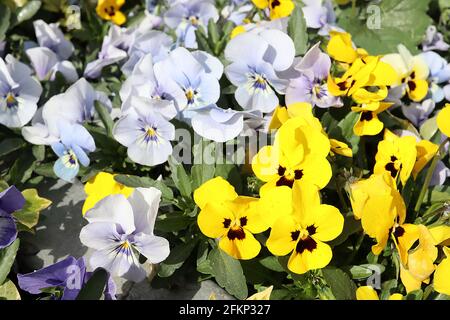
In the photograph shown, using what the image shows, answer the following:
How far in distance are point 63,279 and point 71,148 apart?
377mm

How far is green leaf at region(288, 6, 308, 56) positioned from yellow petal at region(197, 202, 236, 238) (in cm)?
61

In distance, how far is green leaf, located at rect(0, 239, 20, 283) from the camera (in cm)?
154

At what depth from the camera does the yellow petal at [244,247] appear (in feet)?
4.74

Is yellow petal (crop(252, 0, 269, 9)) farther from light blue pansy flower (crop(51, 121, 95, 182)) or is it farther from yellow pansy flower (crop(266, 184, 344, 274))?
yellow pansy flower (crop(266, 184, 344, 274))

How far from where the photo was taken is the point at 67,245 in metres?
1.77

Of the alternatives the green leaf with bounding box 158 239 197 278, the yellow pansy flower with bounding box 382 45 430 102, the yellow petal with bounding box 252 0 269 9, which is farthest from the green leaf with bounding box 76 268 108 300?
the yellow pansy flower with bounding box 382 45 430 102

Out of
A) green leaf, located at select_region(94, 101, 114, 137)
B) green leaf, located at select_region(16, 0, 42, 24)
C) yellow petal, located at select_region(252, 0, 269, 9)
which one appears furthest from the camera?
green leaf, located at select_region(16, 0, 42, 24)

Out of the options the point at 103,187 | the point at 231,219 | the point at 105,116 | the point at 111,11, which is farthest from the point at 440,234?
the point at 111,11

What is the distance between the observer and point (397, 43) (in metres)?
2.25

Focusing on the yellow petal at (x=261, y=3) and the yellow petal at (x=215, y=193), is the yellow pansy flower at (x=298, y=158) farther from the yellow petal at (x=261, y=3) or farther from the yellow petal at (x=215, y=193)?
the yellow petal at (x=261, y=3)

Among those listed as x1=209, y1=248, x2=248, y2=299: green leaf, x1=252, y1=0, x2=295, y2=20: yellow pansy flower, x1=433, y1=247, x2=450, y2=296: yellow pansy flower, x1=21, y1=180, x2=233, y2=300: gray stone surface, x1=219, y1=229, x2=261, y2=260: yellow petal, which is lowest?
x1=21, y1=180, x2=233, y2=300: gray stone surface
